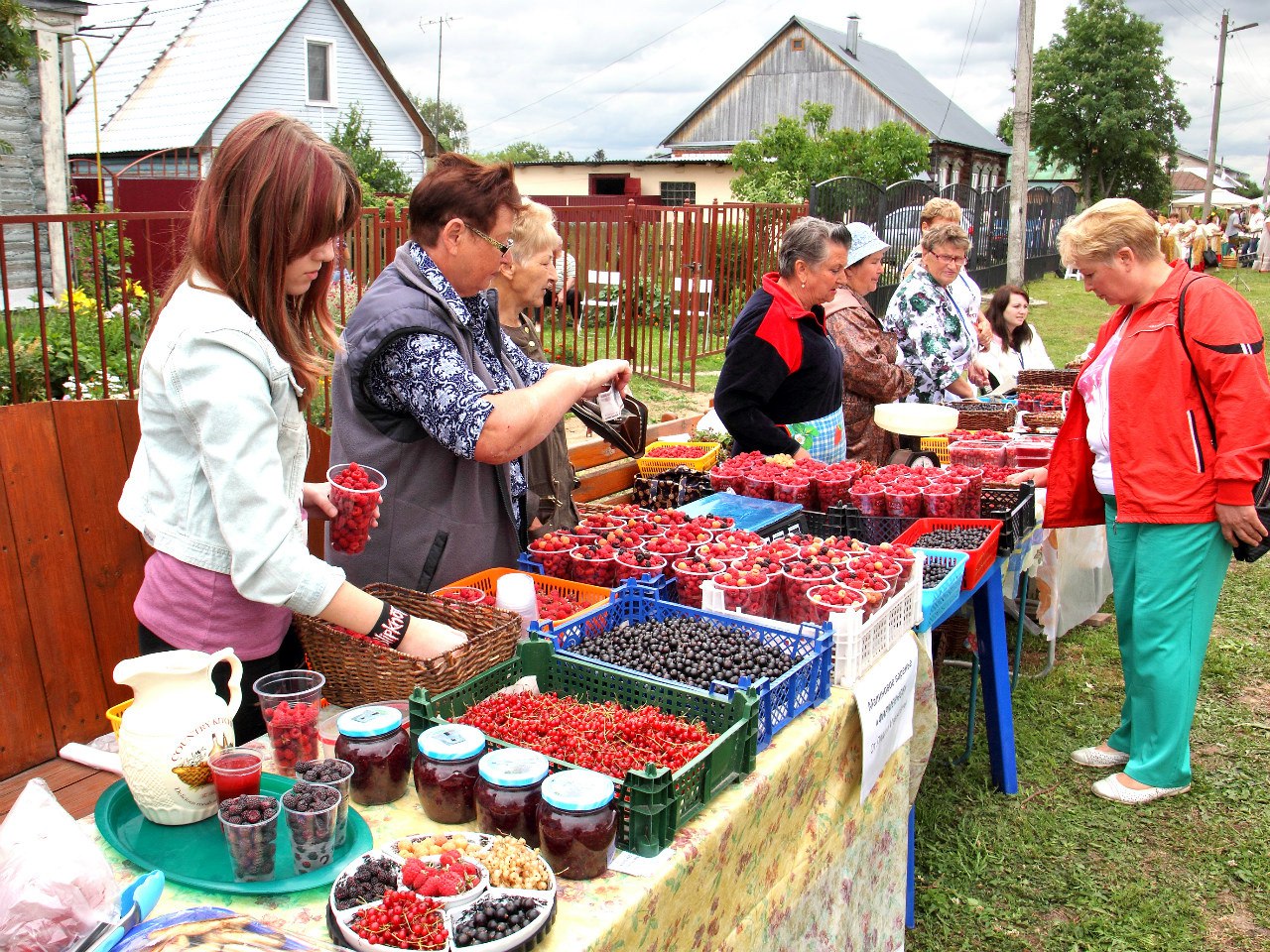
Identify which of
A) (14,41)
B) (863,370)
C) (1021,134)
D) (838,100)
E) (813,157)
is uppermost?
(838,100)

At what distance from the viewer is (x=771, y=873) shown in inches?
81.2

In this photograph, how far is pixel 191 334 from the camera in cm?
173

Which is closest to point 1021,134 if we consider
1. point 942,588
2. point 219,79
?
point 942,588

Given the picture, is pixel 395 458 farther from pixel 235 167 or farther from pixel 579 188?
pixel 579 188

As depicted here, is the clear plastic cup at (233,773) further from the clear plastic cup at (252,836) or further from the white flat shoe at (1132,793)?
the white flat shoe at (1132,793)

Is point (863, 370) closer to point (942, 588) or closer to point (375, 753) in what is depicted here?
point (942, 588)

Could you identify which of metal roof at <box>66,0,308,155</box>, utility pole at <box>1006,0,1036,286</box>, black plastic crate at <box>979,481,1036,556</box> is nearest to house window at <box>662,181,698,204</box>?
metal roof at <box>66,0,308,155</box>

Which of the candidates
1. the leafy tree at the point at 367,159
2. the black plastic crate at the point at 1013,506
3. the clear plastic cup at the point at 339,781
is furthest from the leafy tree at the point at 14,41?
the leafy tree at the point at 367,159

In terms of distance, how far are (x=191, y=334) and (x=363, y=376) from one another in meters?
0.73

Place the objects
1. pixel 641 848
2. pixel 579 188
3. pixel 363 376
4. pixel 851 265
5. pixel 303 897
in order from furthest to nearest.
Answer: pixel 579 188, pixel 851 265, pixel 363 376, pixel 641 848, pixel 303 897

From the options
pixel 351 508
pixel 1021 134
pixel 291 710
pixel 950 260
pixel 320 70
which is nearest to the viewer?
pixel 291 710

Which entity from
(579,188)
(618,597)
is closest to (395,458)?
(618,597)

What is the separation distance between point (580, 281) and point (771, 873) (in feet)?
25.8

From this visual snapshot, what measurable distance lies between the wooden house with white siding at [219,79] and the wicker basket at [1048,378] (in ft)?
65.0
